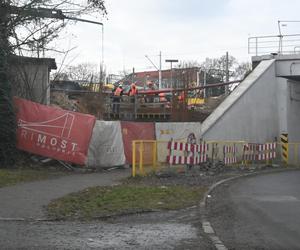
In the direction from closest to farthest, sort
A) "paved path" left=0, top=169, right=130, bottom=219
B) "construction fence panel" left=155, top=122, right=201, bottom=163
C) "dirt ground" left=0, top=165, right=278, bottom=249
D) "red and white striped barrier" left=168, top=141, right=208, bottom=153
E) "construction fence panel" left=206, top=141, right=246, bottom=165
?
"dirt ground" left=0, top=165, right=278, bottom=249 < "paved path" left=0, top=169, right=130, bottom=219 < "red and white striped barrier" left=168, top=141, right=208, bottom=153 < "construction fence panel" left=206, top=141, right=246, bottom=165 < "construction fence panel" left=155, top=122, right=201, bottom=163

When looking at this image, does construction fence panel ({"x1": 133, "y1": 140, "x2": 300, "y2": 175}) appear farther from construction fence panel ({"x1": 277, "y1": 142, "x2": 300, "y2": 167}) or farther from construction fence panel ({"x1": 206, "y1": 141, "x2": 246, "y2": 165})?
construction fence panel ({"x1": 277, "y1": 142, "x2": 300, "y2": 167})

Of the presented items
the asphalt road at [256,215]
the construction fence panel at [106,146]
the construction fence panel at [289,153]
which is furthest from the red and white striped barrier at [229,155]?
the construction fence panel at [289,153]

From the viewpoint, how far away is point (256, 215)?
11.5 m

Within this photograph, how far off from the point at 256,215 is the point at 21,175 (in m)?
8.93

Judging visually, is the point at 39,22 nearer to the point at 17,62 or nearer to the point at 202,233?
the point at 17,62

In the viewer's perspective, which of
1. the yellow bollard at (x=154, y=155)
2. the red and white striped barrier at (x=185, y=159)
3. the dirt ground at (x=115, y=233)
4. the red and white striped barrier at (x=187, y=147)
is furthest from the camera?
the red and white striped barrier at (x=185, y=159)

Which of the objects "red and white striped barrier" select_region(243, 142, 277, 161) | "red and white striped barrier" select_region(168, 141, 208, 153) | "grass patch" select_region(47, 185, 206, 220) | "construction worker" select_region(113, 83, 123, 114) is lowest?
"grass patch" select_region(47, 185, 206, 220)

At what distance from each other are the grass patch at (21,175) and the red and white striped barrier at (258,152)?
10620 millimetres

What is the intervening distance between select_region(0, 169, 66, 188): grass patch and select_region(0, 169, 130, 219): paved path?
0.53 meters

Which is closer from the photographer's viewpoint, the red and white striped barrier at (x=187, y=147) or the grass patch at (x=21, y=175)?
the grass patch at (x=21, y=175)

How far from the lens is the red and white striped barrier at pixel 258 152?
2683 centimetres

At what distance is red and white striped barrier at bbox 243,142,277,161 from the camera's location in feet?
88.0

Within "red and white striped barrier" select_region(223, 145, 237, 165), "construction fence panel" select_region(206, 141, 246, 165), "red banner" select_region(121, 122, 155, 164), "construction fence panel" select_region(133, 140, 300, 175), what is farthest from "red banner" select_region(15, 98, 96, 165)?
"red and white striped barrier" select_region(223, 145, 237, 165)

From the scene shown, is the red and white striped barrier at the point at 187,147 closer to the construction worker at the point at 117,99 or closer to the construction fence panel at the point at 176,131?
the construction fence panel at the point at 176,131
